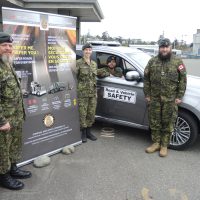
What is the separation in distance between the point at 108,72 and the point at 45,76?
62.3 inches

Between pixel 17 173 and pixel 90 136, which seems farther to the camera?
pixel 90 136

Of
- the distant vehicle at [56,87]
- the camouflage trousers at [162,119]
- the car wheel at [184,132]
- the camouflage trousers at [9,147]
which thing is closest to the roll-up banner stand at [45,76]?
the distant vehicle at [56,87]

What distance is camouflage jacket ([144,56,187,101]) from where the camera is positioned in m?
4.61

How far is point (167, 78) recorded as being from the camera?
15.3 ft

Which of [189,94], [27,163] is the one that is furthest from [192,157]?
[27,163]

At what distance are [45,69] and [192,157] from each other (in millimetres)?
2830

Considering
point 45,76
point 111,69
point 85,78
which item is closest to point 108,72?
point 111,69

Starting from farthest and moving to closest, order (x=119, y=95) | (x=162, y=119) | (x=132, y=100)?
(x=119, y=95) → (x=132, y=100) → (x=162, y=119)

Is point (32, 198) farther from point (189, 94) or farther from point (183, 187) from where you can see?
point (189, 94)

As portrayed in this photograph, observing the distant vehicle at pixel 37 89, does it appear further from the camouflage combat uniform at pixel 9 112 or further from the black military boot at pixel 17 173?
the black military boot at pixel 17 173

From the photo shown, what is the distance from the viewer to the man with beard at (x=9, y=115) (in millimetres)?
3332

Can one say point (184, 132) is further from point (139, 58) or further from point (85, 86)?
point (85, 86)

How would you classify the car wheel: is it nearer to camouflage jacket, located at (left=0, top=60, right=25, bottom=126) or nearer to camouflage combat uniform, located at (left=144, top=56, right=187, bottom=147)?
camouflage combat uniform, located at (left=144, top=56, right=187, bottom=147)

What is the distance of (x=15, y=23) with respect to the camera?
12.7 ft
